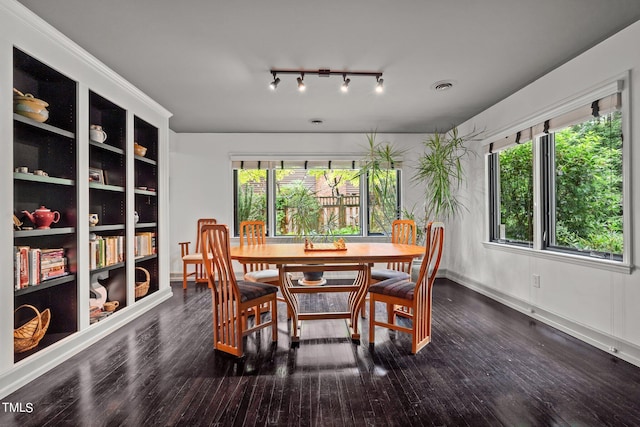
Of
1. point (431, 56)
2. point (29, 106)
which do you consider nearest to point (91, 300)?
point (29, 106)

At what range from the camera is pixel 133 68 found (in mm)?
3111

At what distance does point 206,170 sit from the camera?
5.46m

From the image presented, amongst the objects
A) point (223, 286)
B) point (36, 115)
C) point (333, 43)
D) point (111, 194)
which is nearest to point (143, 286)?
point (111, 194)

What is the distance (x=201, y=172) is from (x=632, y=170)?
5.18m

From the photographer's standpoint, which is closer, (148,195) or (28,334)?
(28,334)

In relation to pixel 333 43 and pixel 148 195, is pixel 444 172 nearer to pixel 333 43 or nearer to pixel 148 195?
pixel 333 43

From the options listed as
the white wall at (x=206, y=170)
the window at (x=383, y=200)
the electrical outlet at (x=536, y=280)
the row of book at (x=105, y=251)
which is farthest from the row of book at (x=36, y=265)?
the electrical outlet at (x=536, y=280)

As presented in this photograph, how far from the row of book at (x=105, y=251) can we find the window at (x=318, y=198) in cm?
229

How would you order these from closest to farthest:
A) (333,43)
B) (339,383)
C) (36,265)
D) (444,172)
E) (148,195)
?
(339,383), (36,265), (333,43), (148,195), (444,172)

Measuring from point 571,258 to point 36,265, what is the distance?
4.26 meters

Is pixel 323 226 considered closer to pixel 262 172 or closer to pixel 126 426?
pixel 262 172

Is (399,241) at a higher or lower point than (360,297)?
higher

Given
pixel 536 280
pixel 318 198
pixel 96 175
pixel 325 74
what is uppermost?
pixel 325 74

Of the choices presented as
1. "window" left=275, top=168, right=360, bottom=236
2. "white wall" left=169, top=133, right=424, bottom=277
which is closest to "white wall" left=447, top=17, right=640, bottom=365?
"window" left=275, top=168, right=360, bottom=236
